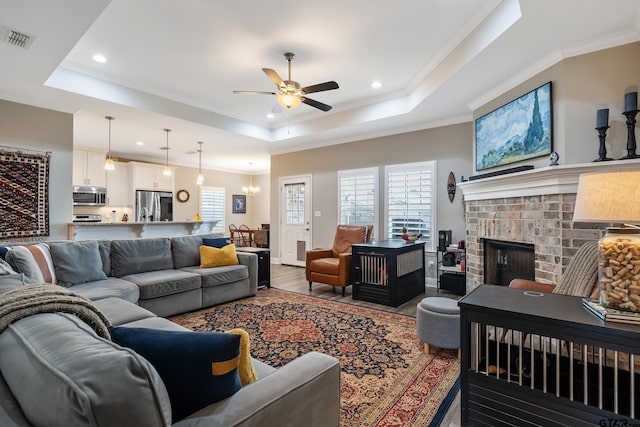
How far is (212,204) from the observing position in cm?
970

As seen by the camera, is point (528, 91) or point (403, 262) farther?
point (403, 262)

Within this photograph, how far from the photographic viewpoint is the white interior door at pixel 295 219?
6.73 meters

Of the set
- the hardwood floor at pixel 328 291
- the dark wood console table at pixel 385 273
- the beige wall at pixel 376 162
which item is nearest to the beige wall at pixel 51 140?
the hardwood floor at pixel 328 291

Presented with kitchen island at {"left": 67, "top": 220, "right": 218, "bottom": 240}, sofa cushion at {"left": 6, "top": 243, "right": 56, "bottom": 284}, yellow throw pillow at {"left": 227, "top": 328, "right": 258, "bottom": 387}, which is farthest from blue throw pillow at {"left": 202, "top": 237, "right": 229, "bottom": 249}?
yellow throw pillow at {"left": 227, "top": 328, "right": 258, "bottom": 387}

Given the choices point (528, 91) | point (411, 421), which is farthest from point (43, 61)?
point (528, 91)

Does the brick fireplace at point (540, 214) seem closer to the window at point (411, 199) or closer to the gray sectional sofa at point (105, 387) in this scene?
the window at point (411, 199)

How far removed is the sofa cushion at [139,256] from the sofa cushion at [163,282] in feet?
0.32

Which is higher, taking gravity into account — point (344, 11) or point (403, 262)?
point (344, 11)

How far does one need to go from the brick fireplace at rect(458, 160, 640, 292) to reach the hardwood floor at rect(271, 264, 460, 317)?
2.70ft

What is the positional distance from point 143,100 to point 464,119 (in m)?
4.73

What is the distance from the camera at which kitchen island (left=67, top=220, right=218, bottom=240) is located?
4426 mm

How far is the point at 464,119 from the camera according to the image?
4.78 m

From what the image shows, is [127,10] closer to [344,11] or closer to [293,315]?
[344,11]

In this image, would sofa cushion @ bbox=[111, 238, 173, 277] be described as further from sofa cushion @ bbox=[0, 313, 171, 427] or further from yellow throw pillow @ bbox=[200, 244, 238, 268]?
sofa cushion @ bbox=[0, 313, 171, 427]
